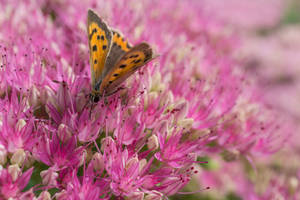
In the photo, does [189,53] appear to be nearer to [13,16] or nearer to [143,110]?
[143,110]

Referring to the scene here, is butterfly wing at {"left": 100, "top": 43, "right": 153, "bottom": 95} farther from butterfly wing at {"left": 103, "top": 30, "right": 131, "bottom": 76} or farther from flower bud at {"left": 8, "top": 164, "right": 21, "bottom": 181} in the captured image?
flower bud at {"left": 8, "top": 164, "right": 21, "bottom": 181}

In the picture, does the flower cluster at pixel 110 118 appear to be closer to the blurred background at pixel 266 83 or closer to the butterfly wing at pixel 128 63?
the butterfly wing at pixel 128 63

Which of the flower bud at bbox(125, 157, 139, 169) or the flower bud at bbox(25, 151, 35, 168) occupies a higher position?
the flower bud at bbox(125, 157, 139, 169)

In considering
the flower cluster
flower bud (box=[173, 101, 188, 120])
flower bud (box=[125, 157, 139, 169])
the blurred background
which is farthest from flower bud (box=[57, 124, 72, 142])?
the blurred background

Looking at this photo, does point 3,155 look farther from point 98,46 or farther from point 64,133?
point 98,46

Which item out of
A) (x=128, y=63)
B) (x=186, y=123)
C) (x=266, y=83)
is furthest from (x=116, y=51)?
(x=266, y=83)

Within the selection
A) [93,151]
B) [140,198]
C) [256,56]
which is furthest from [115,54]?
[256,56]
